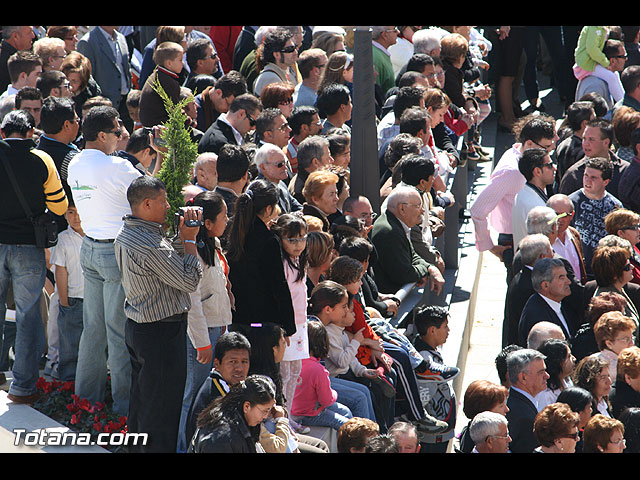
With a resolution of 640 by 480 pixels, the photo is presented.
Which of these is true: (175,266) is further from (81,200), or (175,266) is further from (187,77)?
(187,77)

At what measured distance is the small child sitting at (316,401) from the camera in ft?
20.9

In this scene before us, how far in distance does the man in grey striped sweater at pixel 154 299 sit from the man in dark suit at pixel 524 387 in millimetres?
2490

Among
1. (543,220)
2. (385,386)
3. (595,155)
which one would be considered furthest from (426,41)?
(385,386)

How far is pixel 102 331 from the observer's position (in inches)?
257

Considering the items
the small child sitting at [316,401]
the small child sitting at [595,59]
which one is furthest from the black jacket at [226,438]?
the small child sitting at [595,59]

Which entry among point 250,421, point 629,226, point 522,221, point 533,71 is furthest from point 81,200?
point 533,71

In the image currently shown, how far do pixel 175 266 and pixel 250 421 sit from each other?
1.06 meters

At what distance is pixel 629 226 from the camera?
8.71m

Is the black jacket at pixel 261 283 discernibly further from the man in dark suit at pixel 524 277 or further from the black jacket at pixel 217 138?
the man in dark suit at pixel 524 277

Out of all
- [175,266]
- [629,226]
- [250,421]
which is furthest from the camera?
[629,226]

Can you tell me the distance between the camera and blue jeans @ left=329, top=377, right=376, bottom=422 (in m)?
6.60

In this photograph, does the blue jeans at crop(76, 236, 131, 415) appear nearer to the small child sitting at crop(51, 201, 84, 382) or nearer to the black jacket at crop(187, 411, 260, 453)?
the small child sitting at crop(51, 201, 84, 382)
